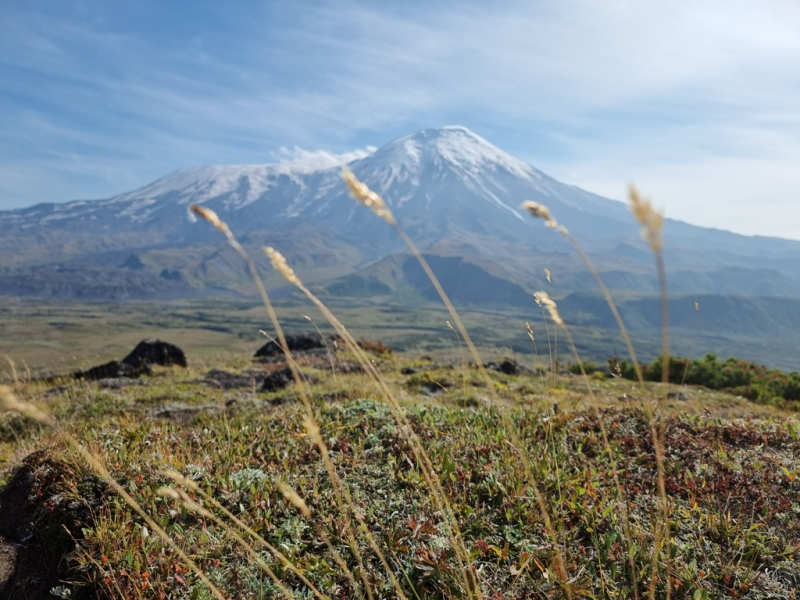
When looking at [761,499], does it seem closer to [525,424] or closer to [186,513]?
[525,424]

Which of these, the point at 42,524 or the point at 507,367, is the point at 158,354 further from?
the point at 42,524

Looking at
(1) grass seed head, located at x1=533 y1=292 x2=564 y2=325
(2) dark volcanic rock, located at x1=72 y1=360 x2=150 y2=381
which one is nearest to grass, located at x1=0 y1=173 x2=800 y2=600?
(1) grass seed head, located at x1=533 y1=292 x2=564 y2=325

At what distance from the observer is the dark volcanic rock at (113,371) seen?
17078mm

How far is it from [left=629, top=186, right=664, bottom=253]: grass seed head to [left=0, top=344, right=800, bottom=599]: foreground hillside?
1020 millimetres

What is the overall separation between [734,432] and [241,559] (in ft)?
17.4

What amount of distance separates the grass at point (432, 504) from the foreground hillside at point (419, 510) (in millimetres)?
19

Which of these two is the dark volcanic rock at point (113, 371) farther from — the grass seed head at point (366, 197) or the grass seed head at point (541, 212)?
the grass seed head at point (541, 212)

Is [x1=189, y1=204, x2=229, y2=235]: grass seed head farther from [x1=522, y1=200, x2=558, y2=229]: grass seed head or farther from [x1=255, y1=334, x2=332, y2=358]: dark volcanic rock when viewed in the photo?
[x1=255, y1=334, x2=332, y2=358]: dark volcanic rock

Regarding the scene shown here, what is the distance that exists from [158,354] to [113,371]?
3523 mm

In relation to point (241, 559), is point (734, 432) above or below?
above

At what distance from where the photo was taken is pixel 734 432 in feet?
18.9

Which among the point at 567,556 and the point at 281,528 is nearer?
the point at 567,556

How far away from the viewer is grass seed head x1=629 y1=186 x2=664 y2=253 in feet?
6.02

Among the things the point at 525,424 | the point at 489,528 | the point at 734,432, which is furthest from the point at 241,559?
the point at 734,432
